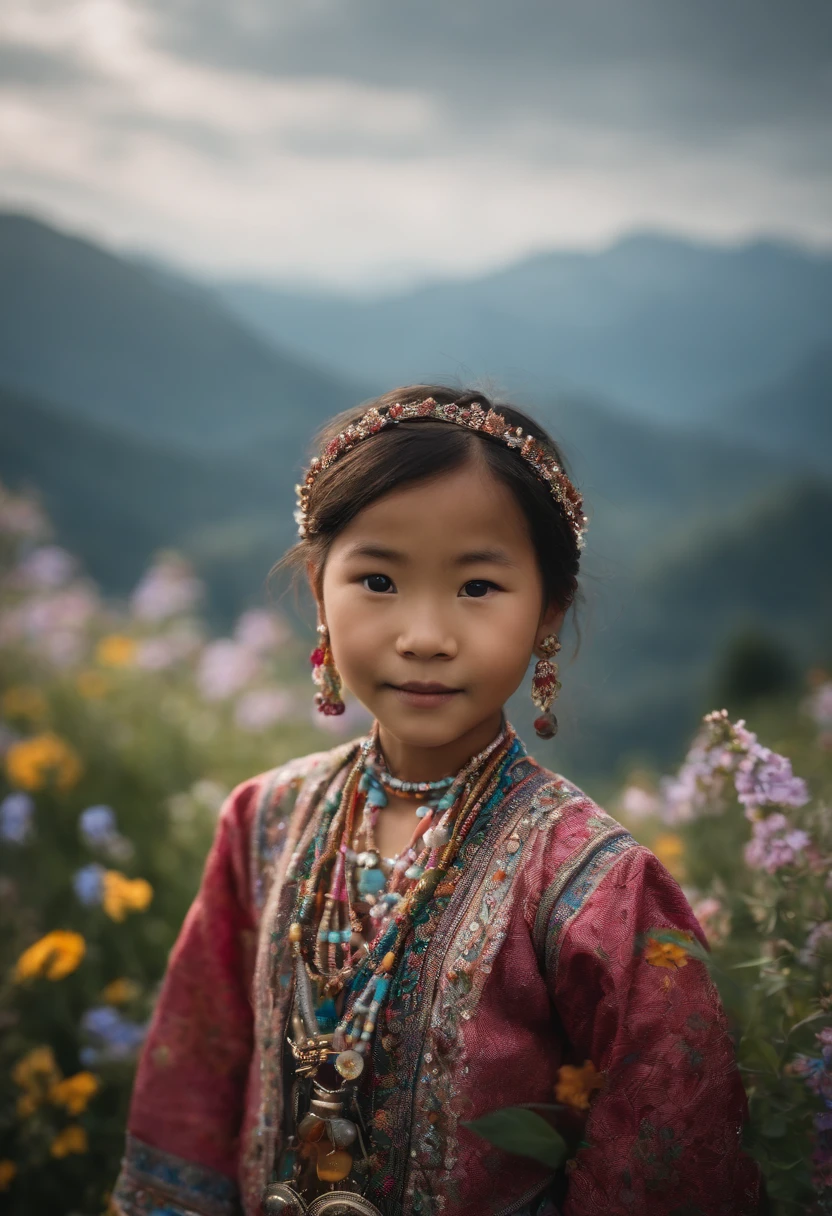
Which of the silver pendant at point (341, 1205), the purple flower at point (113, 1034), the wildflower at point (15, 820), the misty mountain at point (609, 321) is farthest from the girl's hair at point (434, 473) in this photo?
the misty mountain at point (609, 321)

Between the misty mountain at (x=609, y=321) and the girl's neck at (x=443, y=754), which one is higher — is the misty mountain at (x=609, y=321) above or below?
above

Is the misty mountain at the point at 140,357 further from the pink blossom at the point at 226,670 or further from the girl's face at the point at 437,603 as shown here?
the girl's face at the point at 437,603

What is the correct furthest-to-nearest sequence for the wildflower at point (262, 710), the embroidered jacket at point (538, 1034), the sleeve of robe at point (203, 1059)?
1. the wildflower at point (262, 710)
2. the sleeve of robe at point (203, 1059)
3. the embroidered jacket at point (538, 1034)

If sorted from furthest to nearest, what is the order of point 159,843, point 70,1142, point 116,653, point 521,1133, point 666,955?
point 116,653
point 159,843
point 70,1142
point 666,955
point 521,1133

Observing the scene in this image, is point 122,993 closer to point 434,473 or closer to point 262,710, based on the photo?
point 262,710

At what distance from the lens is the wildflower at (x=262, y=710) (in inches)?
127

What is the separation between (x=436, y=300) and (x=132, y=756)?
107 inches

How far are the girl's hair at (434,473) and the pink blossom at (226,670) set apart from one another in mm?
Result: 2042

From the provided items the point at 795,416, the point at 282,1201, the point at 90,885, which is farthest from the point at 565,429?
the point at 282,1201

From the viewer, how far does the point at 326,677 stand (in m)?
1.48

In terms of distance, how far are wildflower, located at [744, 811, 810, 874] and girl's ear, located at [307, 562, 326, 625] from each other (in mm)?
706

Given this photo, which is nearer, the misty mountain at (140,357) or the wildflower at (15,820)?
the wildflower at (15,820)

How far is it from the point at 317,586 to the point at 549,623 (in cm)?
35

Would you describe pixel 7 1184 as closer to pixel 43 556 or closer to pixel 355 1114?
pixel 355 1114
